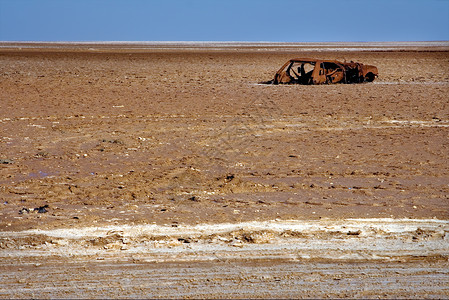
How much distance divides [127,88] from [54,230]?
14.5 meters

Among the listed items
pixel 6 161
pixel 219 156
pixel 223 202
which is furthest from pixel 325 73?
pixel 223 202

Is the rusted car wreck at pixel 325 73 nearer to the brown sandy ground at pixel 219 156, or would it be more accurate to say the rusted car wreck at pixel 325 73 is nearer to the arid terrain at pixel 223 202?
the brown sandy ground at pixel 219 156

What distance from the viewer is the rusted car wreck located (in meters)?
20.9

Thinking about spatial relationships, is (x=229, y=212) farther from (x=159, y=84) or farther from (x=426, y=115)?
(x=159, y=84)

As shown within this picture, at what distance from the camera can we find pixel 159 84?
21500mm

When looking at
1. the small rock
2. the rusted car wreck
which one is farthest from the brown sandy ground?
the rusted car wreck

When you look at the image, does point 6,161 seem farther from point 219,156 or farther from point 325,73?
point 325,73

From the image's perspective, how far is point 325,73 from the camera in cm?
2141

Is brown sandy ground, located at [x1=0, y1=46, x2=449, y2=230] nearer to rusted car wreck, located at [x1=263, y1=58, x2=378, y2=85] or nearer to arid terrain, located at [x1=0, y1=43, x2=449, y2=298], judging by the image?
arid terrain, located at [x1=0, y1=43, x2=449, y2=298]

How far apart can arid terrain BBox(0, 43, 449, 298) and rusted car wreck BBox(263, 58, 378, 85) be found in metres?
5.99

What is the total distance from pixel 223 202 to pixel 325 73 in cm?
1513

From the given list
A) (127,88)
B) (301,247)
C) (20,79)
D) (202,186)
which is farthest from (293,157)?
(20,79)

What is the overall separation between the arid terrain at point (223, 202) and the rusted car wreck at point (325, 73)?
599 centimetres

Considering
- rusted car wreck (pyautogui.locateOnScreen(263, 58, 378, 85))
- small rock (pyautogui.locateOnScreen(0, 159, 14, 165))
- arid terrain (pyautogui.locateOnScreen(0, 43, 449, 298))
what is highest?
rusted car wreck (pyautogui.locateOnScreen(263, 58, 378, 85))
